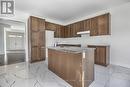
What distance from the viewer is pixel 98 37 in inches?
192

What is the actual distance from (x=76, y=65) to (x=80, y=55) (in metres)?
0.29

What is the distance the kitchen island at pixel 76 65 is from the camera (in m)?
1.96

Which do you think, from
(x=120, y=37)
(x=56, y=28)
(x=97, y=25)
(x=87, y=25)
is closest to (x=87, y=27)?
(x=87, y=25)

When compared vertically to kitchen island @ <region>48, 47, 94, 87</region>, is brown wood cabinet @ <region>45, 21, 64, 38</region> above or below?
above

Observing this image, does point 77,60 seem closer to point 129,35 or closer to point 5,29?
point 129,35

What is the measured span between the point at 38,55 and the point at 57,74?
2.39 meters

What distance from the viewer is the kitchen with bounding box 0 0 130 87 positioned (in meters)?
2.25

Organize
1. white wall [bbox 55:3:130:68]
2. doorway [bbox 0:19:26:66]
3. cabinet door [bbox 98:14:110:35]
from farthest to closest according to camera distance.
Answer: doorway [bbox 0:19:26:66] → cabinet door [bbox 98:14:110:35] → white wall [bbox 55:3:130:68]

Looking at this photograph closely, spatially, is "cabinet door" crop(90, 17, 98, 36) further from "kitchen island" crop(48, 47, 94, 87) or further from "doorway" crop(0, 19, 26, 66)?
"doorway" crop(0, 19, 26, 66)

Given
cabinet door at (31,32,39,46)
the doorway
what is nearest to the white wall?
cabinet door at (31,32,39,46)

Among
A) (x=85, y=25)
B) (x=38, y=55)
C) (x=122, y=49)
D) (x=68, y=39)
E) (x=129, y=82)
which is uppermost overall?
(x=85, y=25)

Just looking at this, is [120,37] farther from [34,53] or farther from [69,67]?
[34,53]

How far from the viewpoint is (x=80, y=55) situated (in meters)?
1.96

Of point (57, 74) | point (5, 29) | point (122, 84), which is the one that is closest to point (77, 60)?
point (57, 74)
